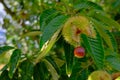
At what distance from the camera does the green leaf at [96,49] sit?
1.35 meters

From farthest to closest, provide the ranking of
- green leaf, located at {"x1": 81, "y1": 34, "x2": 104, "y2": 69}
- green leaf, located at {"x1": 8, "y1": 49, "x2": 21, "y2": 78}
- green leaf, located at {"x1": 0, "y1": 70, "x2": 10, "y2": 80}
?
1. green leaf, located at {"x1": 0, "y1": 70, "x2": 10, "y2": 80}
2. green leaf, located at {"x1": 8, "y1": 49, "x2": 21, "y2": 78}
3. green leaf, located at {"x1": 81, "y1": 34, "x2": 104, "y2": 69}

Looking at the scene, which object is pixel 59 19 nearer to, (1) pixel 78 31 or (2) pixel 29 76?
(1) pixel 78 31

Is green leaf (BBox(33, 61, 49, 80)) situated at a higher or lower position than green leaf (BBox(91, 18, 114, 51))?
lower

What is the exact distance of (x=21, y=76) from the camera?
5.41ft

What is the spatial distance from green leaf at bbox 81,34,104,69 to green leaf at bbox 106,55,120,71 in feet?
0.36

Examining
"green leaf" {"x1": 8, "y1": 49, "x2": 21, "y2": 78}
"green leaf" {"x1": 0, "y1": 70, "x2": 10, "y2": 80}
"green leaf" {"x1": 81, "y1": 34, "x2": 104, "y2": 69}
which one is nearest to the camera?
"green leaf" {"x1": 81, "y1": 34, "x2": 104, "y2": 69}

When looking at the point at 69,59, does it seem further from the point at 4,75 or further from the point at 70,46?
the point at 4,75

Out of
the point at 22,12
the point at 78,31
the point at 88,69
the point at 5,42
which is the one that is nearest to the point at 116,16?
the point at 22,12

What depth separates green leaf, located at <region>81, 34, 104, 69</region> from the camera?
1352 mm

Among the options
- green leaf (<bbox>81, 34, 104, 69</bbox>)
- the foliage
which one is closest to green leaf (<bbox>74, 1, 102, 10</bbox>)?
the foliage

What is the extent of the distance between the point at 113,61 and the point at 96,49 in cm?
15

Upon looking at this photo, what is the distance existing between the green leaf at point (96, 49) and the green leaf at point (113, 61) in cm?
11

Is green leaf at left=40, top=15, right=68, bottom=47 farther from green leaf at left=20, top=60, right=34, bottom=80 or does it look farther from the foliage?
green leaf at left=20, top=60, right=34, bottom=80

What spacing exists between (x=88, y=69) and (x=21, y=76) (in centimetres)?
31
